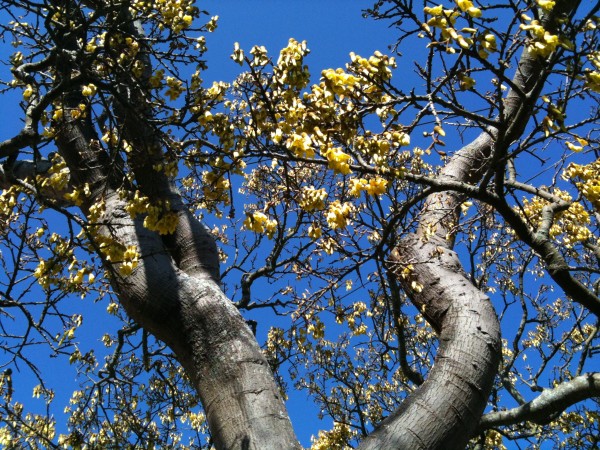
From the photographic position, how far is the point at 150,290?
2.93m

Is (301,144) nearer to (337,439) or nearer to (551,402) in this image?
(551,402)

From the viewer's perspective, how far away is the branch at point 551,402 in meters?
3.35

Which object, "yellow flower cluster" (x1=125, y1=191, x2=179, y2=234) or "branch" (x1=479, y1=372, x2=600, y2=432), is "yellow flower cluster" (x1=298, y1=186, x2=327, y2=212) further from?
"branch" (x1=479, y1=372, x2=600, y2=432)

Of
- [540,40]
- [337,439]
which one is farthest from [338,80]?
[337,439]

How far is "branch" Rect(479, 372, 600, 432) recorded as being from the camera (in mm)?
3352

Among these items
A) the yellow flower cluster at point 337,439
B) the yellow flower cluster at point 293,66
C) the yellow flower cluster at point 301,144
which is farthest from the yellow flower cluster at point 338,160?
the yellow flower cluster at point 337,439

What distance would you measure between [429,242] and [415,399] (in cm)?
165

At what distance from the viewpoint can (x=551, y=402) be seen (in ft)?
11.6

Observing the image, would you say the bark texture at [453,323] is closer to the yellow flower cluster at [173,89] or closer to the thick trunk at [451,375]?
the thick trunk at [451,375]

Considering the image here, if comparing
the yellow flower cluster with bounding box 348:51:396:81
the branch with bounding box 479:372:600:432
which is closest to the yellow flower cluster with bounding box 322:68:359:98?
the yellow flower cluster with bounding box 348:51:396:81

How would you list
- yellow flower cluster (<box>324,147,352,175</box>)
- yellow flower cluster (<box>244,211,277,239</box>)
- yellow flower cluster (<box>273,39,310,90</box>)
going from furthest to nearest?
yellow flower cluster (<box>244,211,277,239</box>)
yellow flower cluster (<box>273,39,310,90</box>)
yellow flower cluster (<box>324,147,352,175</box>)

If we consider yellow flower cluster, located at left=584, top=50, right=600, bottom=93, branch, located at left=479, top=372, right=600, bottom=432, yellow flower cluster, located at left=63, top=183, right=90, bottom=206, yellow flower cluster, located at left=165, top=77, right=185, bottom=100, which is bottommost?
branch, located at left=479, top=372, right=600, bottom=432

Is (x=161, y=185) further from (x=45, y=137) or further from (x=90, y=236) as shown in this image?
(x=90, y=236)

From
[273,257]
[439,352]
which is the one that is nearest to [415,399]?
[439,352]
